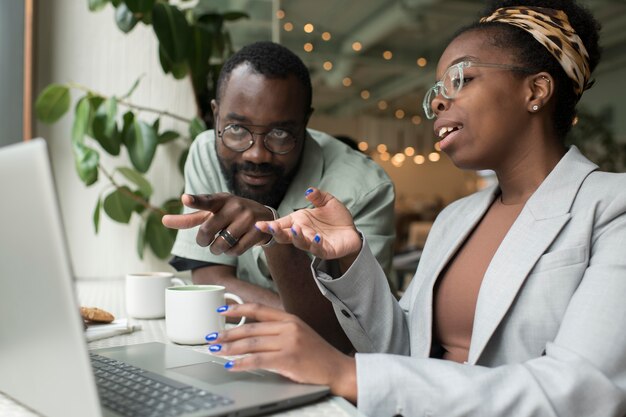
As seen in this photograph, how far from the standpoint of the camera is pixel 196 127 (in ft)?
8.18

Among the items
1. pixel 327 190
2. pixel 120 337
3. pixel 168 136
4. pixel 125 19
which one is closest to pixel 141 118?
pixel 168 136

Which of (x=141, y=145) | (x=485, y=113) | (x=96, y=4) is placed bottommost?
(x=141, y=145)

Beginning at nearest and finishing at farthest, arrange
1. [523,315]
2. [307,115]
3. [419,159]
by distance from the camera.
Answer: [523,315] → [307,115] → [419,159]

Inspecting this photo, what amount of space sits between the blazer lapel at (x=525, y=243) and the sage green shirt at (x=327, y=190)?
24.0 inches

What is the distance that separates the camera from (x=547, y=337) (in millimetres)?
968

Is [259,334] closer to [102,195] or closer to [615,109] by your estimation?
[102,195]

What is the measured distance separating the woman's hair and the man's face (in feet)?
1.69

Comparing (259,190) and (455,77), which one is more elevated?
(455,77)

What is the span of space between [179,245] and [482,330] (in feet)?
3.36

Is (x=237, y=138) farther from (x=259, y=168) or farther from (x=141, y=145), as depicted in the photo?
(x=141, y=145)

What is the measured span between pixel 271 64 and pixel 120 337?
0.81m

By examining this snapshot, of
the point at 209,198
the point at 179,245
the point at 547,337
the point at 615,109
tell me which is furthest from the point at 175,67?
the point at 615,109

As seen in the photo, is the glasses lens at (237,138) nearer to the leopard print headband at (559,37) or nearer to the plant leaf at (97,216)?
the leopard print headband at (559,37)

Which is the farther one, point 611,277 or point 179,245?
point 179,245
